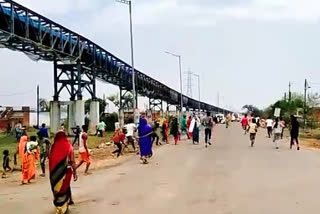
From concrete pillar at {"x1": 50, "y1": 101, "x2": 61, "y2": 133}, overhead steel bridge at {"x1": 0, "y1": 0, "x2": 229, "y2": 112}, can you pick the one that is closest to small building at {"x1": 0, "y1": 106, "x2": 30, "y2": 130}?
overhead steel bridge at {"x1": 0, "y1": 0, "x2": 229, "y2": 112}

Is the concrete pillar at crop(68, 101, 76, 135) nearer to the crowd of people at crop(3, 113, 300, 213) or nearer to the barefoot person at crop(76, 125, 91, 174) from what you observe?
the crowd of people at crop(3, 113, 300, 213)

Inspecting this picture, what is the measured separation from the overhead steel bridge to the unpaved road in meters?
18.9

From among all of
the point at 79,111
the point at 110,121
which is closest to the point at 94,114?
the point at 79,111

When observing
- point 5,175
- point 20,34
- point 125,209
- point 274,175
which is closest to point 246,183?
point 274,175

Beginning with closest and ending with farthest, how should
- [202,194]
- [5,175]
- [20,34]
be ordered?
[202,194], [5,175], [20,34]

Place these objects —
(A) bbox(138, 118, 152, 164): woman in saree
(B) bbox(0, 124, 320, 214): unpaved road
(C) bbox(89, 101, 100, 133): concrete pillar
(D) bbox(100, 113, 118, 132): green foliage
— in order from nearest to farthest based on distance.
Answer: (B) bbox(0, 124, 320, 214): unpaved road < (A) bbox(138, 118, 152, 164): woman in saree < (C) bbox(89, 101, 100, 133): concrete pillar < (D) bbox(100, 113, 118, 132): green foliage

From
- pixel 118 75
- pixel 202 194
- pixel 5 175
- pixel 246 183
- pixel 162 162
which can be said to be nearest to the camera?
pixel 202 194

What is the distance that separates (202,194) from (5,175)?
31.4ft

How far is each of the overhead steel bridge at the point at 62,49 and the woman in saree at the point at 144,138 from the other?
1689 cm

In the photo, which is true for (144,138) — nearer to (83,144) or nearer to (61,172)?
(83,144)

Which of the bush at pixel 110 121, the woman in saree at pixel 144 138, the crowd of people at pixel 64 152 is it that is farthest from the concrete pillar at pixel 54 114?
the woman in saree at pixel 144 138

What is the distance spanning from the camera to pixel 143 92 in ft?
285

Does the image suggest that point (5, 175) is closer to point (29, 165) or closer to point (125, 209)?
point (29, 165)

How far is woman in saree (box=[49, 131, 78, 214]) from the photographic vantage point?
36.1 ft
